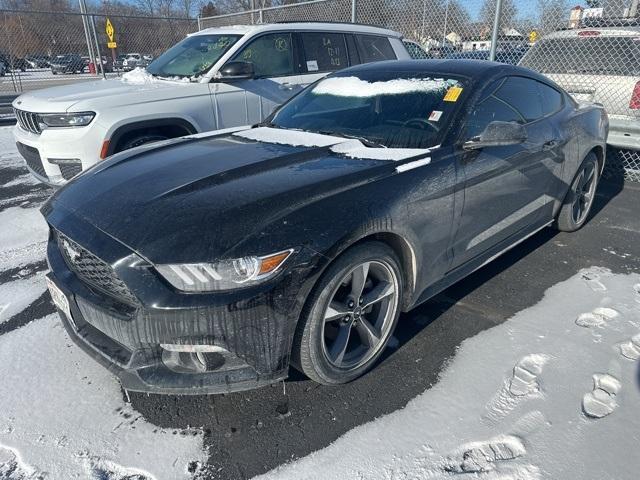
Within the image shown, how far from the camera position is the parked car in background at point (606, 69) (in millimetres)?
5586

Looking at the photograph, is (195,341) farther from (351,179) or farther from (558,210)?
(558,210)

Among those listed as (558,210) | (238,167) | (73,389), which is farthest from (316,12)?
(73,389)

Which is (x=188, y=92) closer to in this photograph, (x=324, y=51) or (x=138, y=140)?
(x=138, y=140)

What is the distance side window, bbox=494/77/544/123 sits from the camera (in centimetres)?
333

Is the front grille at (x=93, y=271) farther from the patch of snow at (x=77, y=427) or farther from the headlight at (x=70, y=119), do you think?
the headlight at (x=70, y=119)

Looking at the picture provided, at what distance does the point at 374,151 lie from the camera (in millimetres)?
2736

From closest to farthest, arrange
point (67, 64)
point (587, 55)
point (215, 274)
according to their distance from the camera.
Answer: point (215, 274), point (587, 55), point (67, 64)

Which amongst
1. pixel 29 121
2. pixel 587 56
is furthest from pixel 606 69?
pixel 29 121

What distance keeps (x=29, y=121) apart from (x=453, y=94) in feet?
13.6

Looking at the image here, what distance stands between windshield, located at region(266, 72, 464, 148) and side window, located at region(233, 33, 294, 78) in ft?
7.39

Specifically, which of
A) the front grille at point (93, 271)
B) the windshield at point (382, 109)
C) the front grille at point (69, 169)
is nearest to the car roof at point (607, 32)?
the windshield at point (382, 109)

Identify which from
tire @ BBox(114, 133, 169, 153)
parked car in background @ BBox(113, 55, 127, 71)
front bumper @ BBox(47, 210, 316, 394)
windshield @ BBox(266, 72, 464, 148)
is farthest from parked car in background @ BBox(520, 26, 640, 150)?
→ parked car in background @ BBox(113, 55, 127, 71)

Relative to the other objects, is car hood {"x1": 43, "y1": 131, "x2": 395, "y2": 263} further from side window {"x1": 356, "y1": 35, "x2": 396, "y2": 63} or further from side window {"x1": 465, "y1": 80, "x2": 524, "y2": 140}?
side window {"x1": 356, "y1": 35, "x2": 396, "y2": 63}

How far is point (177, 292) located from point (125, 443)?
79cm
